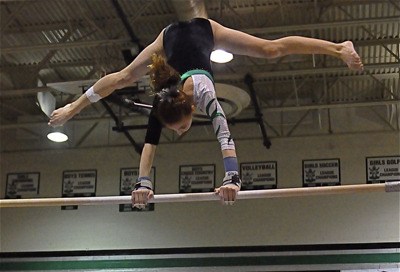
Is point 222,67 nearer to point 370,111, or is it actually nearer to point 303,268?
point 370,111

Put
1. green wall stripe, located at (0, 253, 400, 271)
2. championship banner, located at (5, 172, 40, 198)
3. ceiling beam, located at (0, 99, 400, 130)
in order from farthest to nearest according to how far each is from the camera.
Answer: championship banner, located at (5, 172, 40, 198), green wall stripe, located at (0, 253, 400, 271), ceiling beam, located at (0, 99, 400, 130)

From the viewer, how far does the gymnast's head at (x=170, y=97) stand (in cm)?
450

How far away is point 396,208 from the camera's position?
461 inches

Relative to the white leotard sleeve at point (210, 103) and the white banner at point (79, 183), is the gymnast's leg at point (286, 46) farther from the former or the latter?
the white banner at point (79, 183)

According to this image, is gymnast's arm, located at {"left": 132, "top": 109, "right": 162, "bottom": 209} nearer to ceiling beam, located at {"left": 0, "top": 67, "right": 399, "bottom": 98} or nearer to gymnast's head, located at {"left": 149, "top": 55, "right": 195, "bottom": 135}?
gymnast's head, located at {"left": 149, "top": 55, "right": 195, "bottom": 135}

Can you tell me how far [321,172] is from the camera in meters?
12.2

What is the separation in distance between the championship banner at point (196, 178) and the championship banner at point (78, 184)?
1.88 meters

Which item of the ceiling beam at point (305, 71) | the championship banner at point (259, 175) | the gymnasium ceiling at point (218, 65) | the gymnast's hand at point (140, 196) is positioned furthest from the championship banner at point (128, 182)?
the gymnast's hand at point (140, 196)

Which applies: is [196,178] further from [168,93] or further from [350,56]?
[350,56]

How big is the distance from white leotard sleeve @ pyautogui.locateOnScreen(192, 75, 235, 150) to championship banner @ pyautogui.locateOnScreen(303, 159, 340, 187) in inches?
307

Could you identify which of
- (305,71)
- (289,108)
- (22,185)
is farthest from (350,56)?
(22,185)

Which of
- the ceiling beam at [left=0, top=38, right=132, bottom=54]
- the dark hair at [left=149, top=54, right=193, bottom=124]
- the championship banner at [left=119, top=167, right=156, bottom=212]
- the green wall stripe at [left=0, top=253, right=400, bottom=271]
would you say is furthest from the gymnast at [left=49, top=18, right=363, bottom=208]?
the championship banner at [left=119, top=167, right=156, bottom=212]

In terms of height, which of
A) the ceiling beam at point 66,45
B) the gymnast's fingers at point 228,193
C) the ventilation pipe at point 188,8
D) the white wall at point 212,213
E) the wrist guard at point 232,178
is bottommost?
the gymnast's fingers at point 228,193

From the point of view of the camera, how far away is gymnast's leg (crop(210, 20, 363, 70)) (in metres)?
4.48
